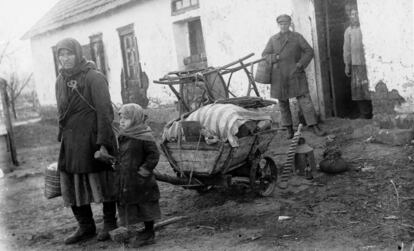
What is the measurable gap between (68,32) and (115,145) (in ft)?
42.4

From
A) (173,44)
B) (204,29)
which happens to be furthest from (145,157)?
(173,44)

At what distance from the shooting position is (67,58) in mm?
4484

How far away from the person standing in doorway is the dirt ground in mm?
1334

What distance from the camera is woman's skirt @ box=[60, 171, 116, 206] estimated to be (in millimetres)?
4594

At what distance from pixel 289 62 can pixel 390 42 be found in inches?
64.3

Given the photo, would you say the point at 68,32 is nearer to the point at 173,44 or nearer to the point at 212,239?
the point at 173,44

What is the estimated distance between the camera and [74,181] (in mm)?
4645

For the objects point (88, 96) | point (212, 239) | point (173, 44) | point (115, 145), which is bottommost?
point (212, 239)

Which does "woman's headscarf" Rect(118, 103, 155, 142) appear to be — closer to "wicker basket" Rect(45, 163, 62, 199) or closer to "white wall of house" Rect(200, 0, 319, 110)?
"wicker basket" Rect(45, 163, 62, 199)

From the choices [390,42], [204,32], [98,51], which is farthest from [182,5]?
[390,42]

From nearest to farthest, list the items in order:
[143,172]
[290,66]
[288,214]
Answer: [143,172] → [288,214] → [290,66]

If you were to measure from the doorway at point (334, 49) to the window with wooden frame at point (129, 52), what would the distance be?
6134 millimetres

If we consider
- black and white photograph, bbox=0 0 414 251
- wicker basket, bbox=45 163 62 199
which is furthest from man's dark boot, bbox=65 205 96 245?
wicker basket, bbox=45 163 62 199

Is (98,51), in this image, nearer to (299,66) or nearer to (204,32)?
(204,32)
